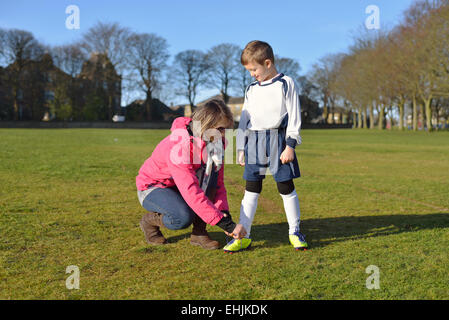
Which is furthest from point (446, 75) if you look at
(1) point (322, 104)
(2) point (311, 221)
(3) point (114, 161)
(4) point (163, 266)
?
(1) point (322, 104)

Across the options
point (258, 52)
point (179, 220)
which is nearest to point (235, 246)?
point (179, 220)

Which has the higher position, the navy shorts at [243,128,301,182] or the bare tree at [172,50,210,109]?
the bare tree at [172,50,210,109]

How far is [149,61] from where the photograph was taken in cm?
5384

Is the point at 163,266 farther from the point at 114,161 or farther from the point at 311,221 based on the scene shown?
the point at 114,161

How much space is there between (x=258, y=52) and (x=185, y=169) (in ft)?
4.21

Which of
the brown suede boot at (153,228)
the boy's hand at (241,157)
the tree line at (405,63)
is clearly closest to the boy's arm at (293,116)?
the boy's hand at (241,157)

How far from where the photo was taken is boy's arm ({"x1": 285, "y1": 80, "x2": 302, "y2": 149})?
3.61 m

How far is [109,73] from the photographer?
52312 mm

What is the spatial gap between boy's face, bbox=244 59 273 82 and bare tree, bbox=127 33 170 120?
5076 centimetres

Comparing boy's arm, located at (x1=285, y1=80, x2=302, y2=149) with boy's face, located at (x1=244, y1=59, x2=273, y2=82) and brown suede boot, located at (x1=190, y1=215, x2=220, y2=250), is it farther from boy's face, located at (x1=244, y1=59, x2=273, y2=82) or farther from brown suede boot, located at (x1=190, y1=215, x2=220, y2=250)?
brown suede boot, located at (x1=190, y1=215, x2=220, y2=250)

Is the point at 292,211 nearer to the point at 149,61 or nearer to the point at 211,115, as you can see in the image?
the point at 211,115

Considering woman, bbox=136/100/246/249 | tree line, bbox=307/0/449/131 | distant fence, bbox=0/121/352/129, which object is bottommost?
woman, bbox=136/100/246/249

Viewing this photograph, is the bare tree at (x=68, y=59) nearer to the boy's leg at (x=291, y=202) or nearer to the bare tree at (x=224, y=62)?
the bare tree at (x=224, y=62)
